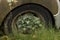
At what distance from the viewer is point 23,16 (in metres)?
6.05

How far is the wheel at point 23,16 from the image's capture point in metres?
6.00

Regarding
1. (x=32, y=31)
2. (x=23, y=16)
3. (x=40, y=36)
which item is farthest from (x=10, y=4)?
(x=40, y=36)

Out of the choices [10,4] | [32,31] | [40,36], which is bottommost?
[40,36]

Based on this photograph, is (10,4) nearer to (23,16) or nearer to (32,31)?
(23,16)

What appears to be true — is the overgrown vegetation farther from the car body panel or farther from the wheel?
the car body panel

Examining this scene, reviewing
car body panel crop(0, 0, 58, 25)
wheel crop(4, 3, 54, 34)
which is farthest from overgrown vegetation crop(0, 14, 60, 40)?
car body panel crop(0, 0, 58, 25)

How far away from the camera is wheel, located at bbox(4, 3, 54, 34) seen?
6.00 meters

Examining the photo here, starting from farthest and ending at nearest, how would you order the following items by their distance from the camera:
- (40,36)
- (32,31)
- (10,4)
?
(32,31)
(10,4)
(40,36)

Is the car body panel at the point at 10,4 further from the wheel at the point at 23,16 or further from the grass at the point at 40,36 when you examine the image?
the grass at the point at 40,36

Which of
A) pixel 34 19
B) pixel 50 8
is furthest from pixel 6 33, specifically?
pixel 50 8

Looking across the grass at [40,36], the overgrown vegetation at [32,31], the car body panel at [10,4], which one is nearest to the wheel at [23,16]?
the overgrown vegetation at [32,31]

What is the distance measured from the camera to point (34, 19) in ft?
19.9

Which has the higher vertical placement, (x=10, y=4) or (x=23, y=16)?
(x=10, y=4)

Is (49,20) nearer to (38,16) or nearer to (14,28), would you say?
(38,16)
